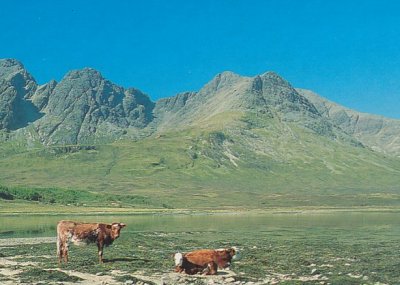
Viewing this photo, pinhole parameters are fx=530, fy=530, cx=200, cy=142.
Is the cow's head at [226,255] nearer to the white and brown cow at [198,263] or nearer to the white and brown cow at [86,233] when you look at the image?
the white and brown cow at [198,263]

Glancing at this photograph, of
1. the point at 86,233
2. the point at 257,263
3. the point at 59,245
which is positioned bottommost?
the point at 257,263

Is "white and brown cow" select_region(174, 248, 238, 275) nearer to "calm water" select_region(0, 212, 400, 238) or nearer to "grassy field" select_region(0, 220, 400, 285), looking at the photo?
"grassy field" select_region(0, 220, 400, 285)

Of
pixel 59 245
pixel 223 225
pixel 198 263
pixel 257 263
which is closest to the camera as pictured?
pixel 198 263

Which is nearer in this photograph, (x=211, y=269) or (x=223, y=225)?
(x=211, y=269)

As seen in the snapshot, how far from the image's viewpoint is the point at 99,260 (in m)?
43.2

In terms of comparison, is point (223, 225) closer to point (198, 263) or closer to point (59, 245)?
point (59, 245)

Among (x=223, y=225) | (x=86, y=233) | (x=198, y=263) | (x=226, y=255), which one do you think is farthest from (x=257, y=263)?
(x=223, y=225)

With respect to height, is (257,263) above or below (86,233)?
below

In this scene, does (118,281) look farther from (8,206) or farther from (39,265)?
(8,206)

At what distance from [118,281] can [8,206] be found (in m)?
165

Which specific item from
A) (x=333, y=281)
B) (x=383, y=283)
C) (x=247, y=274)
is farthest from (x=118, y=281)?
(x=383, y=283)

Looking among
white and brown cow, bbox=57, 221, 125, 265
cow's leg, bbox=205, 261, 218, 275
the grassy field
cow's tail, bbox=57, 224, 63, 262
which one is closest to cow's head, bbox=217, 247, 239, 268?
the grassy field

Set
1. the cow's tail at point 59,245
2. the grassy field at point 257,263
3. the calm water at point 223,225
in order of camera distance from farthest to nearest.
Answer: the calm water at point 223,225 < the cow's tail at point 59,245 < the grassy field at point 257,263

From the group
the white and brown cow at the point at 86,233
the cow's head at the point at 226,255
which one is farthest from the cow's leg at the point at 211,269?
the white and brown cow at the point at 86,233
